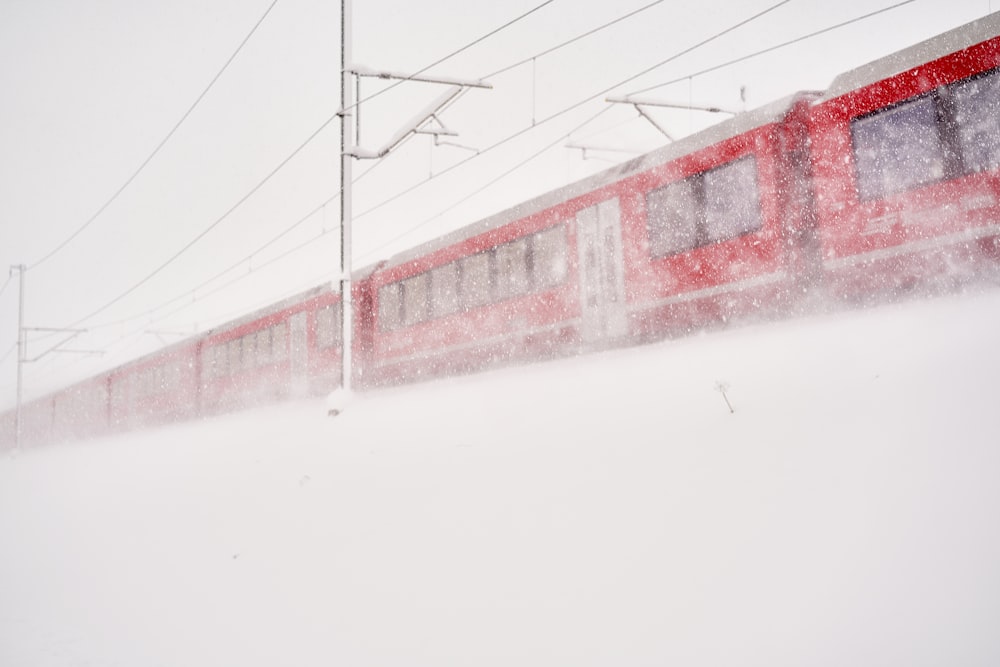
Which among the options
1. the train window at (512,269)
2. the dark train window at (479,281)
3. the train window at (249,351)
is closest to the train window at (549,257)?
the dark train window at (479,281)

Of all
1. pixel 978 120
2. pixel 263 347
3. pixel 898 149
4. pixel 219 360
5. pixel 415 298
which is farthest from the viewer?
pixel 219 360

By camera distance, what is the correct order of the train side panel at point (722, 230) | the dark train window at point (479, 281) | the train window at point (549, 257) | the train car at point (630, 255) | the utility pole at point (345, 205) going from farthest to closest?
the dark train window at point (479, 281) < the train window at point (549, 257) < the utility pole at point (345, 205) < the train car at point (630, 255) < the train side panel at point (722, 230)

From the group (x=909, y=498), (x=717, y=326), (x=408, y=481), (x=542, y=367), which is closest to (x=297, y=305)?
(x=542, y=367)

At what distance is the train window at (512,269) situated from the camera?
10.2 metres

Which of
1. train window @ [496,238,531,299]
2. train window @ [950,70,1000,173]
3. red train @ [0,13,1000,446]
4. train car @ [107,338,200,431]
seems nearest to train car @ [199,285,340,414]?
red train @ [0,13,1000,446]

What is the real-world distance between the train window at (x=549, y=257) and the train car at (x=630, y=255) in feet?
0.06

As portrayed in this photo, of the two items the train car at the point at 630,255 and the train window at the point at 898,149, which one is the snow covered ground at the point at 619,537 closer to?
the train window at the point at 898,149

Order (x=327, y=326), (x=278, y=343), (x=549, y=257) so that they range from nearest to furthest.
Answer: (x=549, y=257) → (x=327, y=326) → (x=278, y=343)

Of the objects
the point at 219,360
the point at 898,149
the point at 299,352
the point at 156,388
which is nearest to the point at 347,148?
the point at 898,149

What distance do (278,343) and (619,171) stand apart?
975 cm

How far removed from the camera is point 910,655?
212 cm

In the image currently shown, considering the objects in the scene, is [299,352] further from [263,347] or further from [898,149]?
[898,149]

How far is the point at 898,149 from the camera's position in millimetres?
6586

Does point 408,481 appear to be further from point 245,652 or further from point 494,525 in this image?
point 245,652
